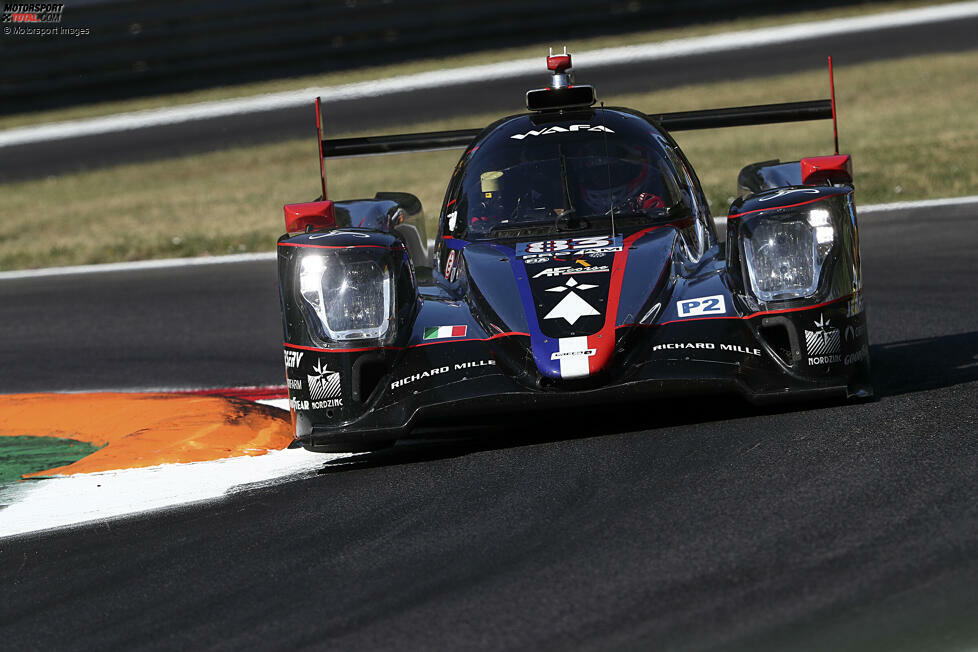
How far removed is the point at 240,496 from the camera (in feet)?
17.6

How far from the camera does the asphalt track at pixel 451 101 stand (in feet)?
61.4

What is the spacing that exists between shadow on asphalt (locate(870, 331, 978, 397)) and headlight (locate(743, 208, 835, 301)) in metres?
0.73

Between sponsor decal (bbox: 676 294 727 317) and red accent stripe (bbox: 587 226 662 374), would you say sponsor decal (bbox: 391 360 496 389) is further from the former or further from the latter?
sponsor decal (bbox: 676 294 727 317)

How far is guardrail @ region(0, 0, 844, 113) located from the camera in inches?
854

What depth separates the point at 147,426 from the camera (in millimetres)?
6734

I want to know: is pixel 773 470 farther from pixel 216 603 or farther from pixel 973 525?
pixel 216 603

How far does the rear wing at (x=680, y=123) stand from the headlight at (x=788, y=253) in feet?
5.56

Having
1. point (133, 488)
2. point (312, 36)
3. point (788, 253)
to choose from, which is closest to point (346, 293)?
point (133, 488)

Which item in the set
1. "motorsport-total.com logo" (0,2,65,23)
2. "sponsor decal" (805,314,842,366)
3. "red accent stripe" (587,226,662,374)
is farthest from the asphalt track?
"sponsor decal" (805,314,842,366)

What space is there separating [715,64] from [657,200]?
13340mm

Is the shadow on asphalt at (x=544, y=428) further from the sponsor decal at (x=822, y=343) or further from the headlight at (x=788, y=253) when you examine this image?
the headlight at (x=788, y=253)

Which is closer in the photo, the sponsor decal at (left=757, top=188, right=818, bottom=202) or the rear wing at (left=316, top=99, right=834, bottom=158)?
the sponsor decal at (left=757, top=188, right=818, bottom=202)

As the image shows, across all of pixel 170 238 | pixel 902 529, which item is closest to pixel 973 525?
pixel 902 529

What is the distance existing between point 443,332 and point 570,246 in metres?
0.80
